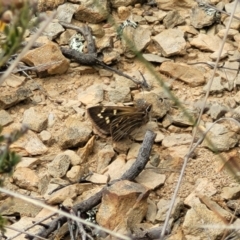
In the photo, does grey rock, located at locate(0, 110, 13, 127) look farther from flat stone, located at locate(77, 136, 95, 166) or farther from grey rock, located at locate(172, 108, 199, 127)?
grey rock, located at locate(172, 108, 199, 127)

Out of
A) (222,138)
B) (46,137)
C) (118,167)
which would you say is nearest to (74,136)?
(46,137)

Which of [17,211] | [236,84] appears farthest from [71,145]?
[236,84]

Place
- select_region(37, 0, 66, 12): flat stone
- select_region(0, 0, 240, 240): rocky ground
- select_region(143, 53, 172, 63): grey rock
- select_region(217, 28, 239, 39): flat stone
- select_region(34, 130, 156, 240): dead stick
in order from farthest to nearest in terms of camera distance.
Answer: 1. select_region(37, 0, 66, 12): flat stone
2. select_region(217, 28, 239, 39): flat stone
3. select_region(143, 53, 172, 63): grey rock
4. select_region(0, 0, 240, 240): rocky ground
5. select_region(34, 130, 156, 240): dead stick

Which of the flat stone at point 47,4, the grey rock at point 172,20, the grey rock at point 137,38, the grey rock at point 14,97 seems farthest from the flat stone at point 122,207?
the flat stone at point 47,4

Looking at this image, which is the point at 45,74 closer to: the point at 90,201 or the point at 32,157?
the point at 32,157

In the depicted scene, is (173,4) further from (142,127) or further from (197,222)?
(197,222)

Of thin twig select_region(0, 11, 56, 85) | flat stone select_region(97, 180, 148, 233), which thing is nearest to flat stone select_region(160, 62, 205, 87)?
flat stone select_region(97, 180, 148, 233)
